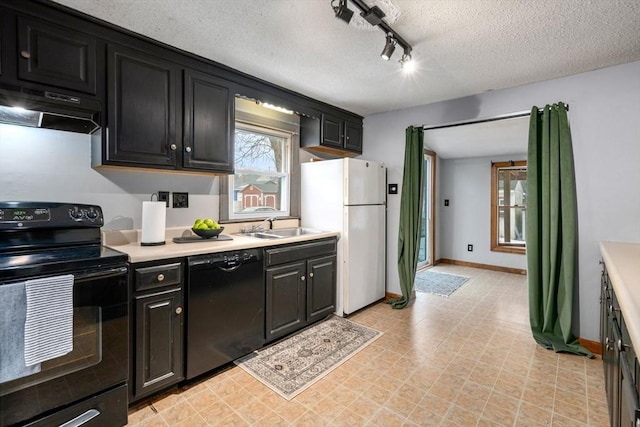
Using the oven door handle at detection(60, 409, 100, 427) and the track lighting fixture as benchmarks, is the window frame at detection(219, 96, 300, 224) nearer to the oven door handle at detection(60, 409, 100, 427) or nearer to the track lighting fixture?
the track lighting fixture

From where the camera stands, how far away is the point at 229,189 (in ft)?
9.34

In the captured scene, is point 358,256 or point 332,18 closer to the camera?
point 332,18

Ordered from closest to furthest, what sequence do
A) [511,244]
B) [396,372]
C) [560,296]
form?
1. [396,372]
2. [560,296]
3. [511,244]

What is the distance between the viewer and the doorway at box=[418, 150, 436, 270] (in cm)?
546

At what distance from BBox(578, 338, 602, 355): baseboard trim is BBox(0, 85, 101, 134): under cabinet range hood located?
13.1 feet

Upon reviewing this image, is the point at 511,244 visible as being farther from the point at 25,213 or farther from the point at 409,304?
the point at 25,213

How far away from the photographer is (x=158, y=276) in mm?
1831

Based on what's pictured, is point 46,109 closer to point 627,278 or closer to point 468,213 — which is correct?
point 627,278

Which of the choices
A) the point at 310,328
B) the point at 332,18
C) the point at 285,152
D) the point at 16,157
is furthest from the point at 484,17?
the point at 16,157

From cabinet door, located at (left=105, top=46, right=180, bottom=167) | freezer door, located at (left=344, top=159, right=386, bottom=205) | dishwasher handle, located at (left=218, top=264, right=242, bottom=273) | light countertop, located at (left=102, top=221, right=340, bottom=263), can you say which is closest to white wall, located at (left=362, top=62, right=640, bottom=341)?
freezer door, located at (left=344, top=159, right=386, bottom=205)

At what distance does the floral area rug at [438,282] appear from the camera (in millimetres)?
4188

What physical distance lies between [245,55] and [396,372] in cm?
256

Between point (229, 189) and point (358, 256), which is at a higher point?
point (229, 189)

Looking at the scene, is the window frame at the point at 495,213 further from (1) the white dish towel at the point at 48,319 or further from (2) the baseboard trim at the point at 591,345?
(1) the white dish towel at the point at 48,319
